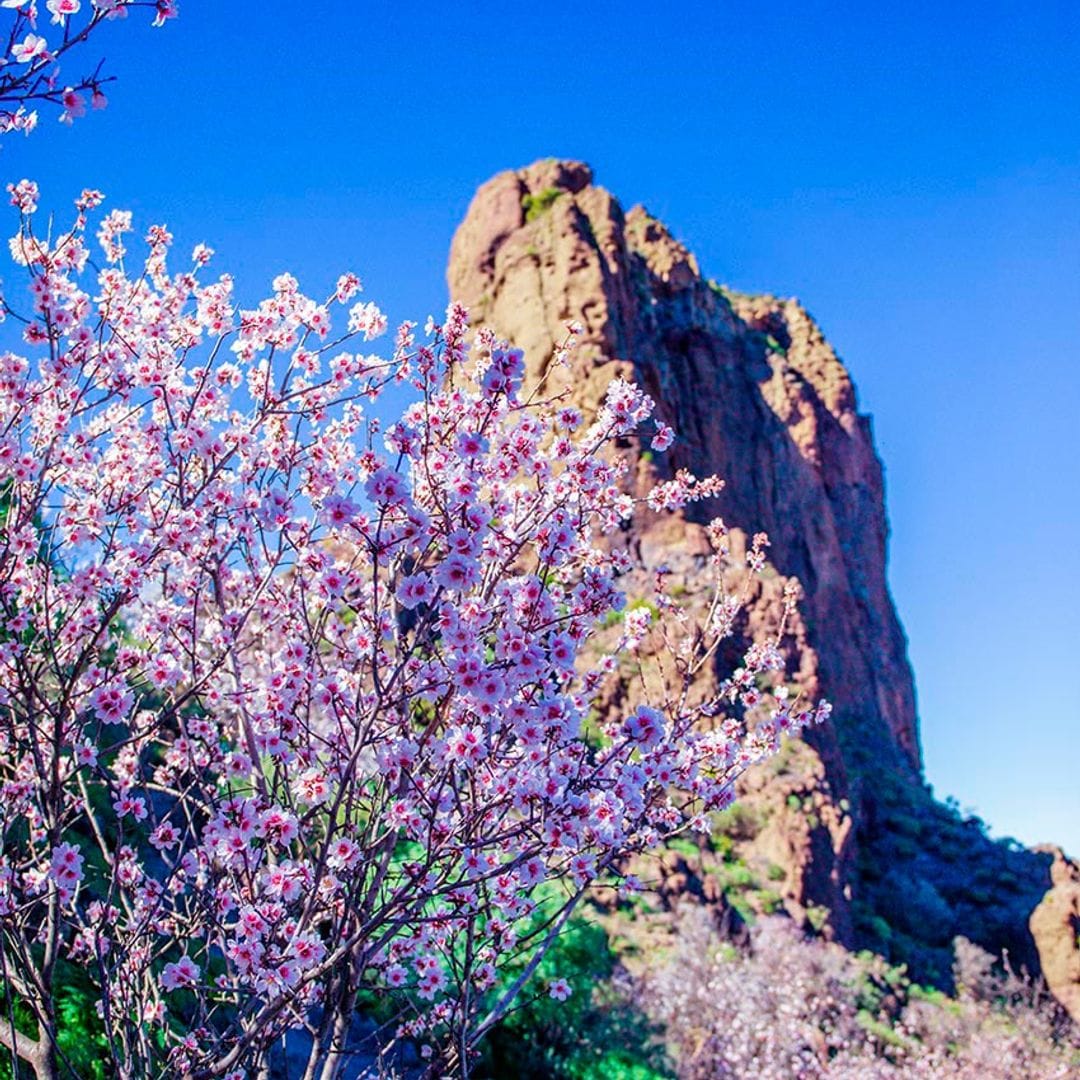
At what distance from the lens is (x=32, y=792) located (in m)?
4.35

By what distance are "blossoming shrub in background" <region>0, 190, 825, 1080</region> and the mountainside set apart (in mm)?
865

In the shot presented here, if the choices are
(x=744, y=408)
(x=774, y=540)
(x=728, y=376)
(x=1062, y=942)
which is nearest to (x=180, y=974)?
(x=1062, y=942)

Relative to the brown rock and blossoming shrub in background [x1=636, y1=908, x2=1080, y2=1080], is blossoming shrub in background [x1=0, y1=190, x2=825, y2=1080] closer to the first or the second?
the brown rock

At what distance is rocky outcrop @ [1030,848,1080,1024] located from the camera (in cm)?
1705

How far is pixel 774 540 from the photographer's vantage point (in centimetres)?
4191

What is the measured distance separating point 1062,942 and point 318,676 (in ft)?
59.9

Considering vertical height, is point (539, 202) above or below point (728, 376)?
below

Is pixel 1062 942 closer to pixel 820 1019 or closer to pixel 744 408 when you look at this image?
pixel 820 1019

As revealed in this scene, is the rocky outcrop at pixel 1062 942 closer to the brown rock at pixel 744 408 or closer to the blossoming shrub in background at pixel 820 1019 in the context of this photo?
the blossoming shrub in background at pixel 820 1019

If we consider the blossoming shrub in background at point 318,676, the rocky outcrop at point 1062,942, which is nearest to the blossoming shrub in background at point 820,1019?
the rocky outcrop at point 1062,942

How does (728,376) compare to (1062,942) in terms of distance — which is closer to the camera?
(1062,942)

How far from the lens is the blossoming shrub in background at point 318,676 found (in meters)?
3.31

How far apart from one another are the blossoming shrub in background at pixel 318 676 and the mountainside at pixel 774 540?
2.84ft

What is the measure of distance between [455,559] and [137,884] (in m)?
2.79
